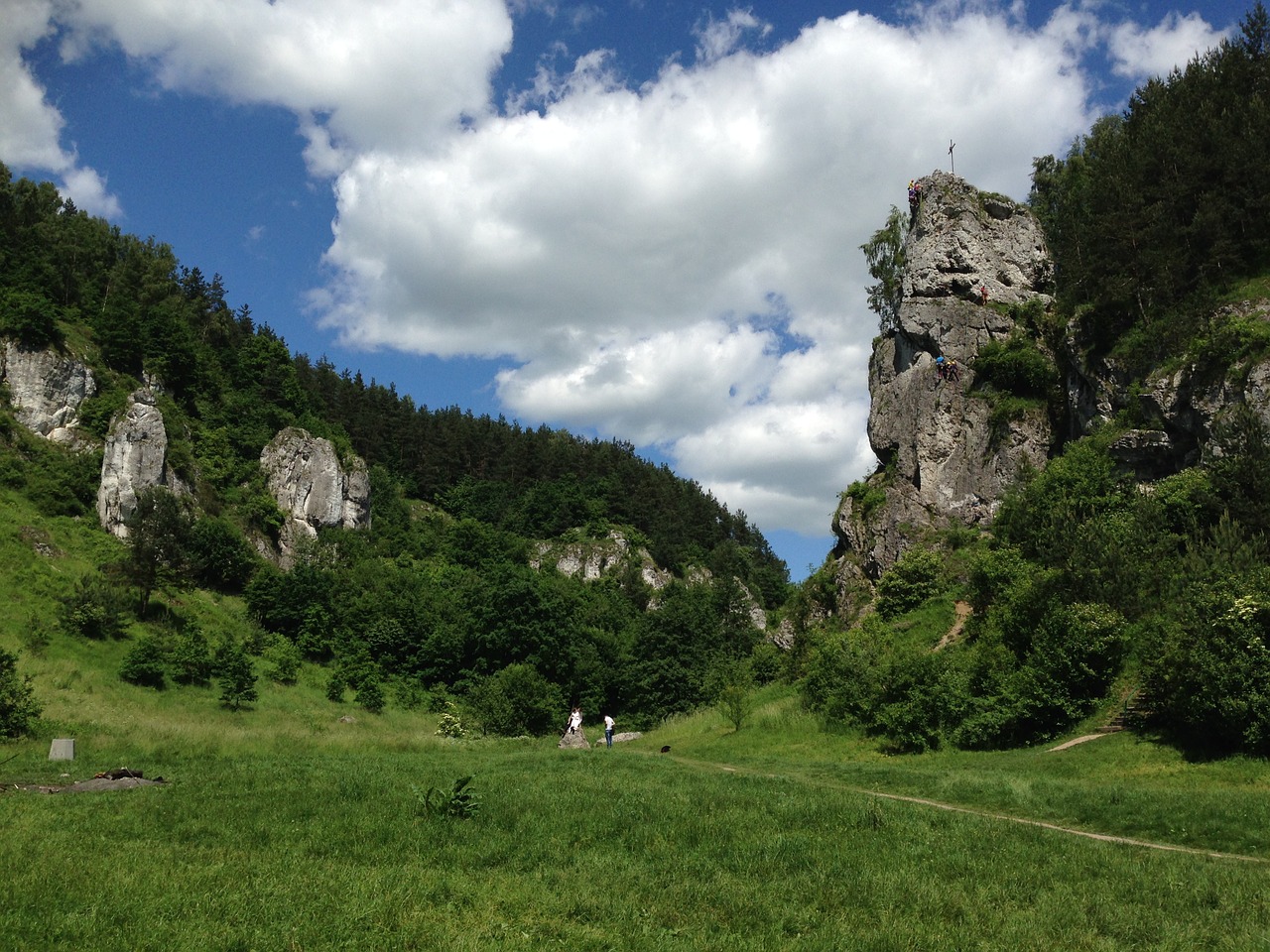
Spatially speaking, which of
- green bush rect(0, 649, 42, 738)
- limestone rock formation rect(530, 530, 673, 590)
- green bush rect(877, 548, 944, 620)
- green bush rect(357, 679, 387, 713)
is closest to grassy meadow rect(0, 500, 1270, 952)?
green bush rect(0, 649, 42, 738)

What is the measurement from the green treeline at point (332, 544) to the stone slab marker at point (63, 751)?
2881cm

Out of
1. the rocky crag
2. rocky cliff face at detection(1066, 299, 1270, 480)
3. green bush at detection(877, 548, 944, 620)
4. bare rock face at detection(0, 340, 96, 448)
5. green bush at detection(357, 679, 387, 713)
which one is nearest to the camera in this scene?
rocky cliff face at detection(1066, 299, 1270, 480)

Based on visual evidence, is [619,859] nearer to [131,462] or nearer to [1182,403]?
[1182,403]

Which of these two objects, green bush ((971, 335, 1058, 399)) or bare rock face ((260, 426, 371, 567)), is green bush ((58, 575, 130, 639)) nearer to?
bare rock face ((260, 426, 371, 567))

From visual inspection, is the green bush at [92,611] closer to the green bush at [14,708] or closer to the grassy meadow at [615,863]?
the green bush at [14,708]

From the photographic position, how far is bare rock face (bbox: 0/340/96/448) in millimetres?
68500

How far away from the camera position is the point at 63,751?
773 inches

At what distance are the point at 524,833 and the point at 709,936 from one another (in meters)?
4.54

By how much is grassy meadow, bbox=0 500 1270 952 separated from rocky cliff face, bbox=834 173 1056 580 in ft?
110

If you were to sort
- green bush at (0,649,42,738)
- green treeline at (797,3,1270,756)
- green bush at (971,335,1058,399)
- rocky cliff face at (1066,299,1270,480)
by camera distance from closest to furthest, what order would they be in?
green bush at (0,649,42,738), green treeline at (797,3,1270,756), rocky cliff face at (1066,299,1270,480), green bush at (971,335,1058,399)

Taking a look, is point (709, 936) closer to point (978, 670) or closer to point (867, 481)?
point (978, 670)

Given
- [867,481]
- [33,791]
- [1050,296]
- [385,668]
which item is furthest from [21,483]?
[1050,296]

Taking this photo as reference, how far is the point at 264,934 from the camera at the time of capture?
7207 millimetres

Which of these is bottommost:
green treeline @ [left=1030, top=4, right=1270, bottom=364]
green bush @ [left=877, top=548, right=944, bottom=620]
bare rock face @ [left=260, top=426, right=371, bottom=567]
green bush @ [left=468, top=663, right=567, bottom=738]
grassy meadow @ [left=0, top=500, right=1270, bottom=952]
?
green bush @ [left=468, top=663, right=567, bottom=738]
